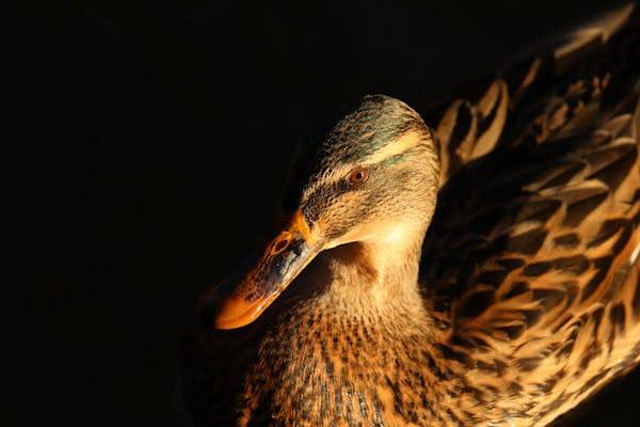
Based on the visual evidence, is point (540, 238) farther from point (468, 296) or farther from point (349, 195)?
point (349, 195)

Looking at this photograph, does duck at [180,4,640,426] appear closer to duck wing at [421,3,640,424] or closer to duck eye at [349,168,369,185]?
duck wing at [421,3,640,424]

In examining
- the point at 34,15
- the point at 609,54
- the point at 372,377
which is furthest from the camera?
the point at 34,15

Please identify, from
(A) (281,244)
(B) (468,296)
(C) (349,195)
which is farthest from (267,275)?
(B) (468,296)

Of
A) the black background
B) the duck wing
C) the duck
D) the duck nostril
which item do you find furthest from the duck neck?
the black background

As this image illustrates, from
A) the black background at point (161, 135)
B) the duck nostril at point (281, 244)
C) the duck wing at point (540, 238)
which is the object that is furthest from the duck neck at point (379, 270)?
the black background at point (161, 135)

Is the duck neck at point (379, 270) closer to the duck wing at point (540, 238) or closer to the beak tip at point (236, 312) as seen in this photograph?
the duck wing at point (540, 238)

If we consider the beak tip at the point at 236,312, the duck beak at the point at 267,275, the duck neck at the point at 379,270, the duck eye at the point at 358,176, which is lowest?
the beak tip at the point at 236,312

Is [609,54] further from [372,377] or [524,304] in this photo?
[372,377]

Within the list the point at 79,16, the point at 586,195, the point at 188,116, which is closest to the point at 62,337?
the point at 188,116
